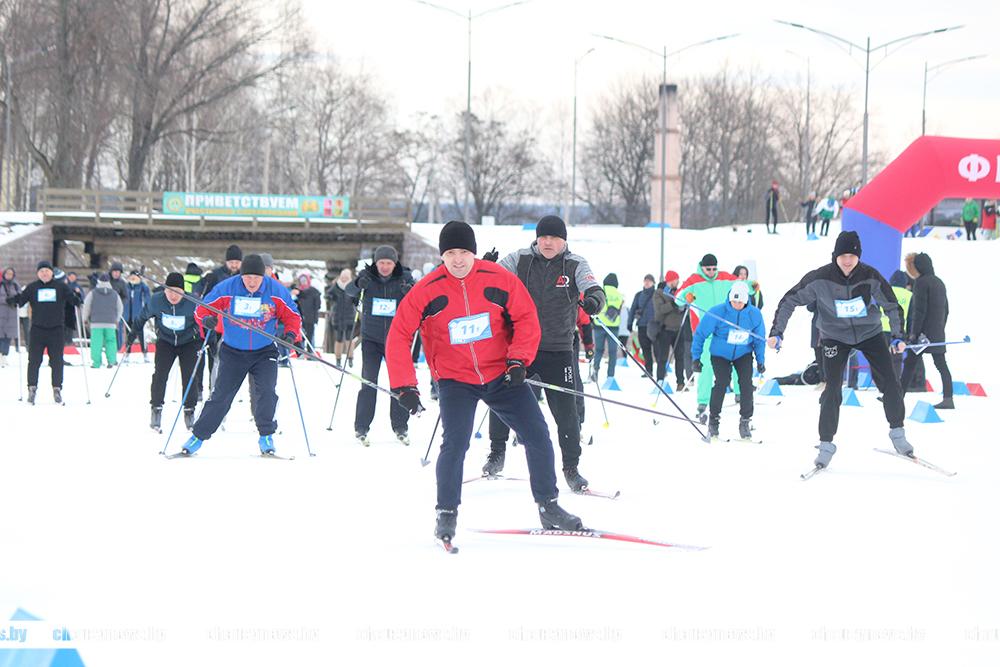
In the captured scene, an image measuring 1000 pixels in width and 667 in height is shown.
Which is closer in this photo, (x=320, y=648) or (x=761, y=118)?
(x=320, y=648)

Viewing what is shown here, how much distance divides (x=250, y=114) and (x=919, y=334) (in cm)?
5408

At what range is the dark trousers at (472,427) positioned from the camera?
6574 mm

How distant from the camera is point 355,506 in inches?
303

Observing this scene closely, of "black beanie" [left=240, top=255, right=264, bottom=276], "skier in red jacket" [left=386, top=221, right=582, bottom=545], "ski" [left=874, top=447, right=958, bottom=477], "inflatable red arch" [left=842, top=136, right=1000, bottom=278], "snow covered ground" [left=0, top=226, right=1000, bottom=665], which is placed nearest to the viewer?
"snow covered ground" [left=0, top=226, right=1000, bottom=665]

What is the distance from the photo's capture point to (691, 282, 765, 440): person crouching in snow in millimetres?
11492

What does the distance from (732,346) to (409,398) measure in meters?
5.68

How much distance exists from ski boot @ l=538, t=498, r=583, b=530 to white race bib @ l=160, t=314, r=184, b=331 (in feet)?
19.4

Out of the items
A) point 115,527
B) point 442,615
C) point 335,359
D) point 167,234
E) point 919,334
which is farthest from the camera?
point 167,234

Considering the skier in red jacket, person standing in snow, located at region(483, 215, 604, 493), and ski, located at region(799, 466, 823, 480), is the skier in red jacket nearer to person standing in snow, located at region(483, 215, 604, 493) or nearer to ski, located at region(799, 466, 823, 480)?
person standing in snow, located at region(483, 215, 604, 493)

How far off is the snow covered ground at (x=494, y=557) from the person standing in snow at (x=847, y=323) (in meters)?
0.36

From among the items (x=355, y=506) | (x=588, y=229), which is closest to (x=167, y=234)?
(x=588, y=229)

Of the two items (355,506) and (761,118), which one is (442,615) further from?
(761,118)

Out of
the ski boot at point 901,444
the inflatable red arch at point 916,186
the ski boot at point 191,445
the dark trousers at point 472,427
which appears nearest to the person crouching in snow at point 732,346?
the ski boot at point 901,444

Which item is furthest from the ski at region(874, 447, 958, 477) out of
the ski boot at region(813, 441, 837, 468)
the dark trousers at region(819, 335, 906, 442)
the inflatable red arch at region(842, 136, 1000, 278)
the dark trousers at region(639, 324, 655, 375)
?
the dark trousers at region(639, 324, 655, 375)
